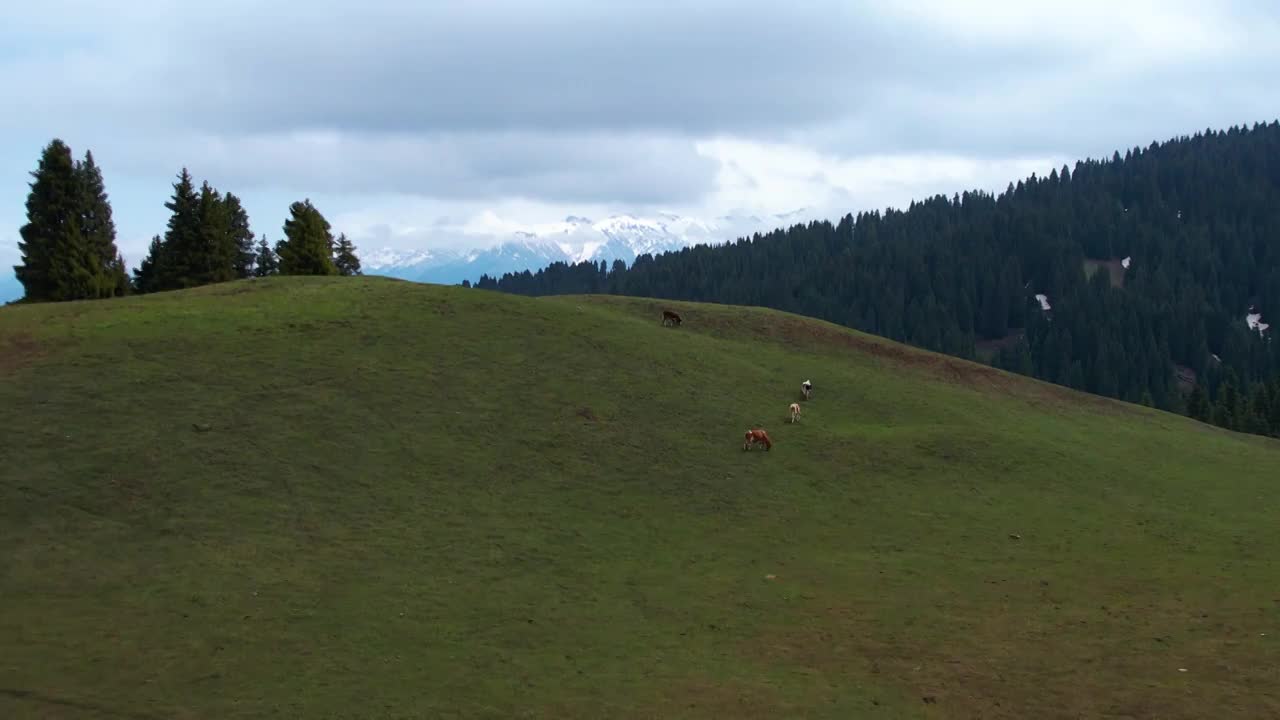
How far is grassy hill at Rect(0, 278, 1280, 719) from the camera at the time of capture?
21.7 m

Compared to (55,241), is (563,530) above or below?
below

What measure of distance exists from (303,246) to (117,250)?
44.4ft

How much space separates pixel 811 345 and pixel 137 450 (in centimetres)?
4103

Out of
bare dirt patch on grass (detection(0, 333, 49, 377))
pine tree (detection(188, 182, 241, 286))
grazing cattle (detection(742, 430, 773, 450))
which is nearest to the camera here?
bare dirt patch on grass (detection(0, 333, 49, 377))

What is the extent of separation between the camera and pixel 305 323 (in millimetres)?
51688

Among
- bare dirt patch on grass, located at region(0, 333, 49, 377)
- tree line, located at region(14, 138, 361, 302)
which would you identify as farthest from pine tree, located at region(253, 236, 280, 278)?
bare dirt patch on grass, located at region(0, 333, 49, 377)

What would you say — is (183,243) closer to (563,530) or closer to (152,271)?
(152,271)

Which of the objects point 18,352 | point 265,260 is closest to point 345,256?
point 265,260

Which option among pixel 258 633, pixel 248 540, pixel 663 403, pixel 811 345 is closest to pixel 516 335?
pixel 663 403

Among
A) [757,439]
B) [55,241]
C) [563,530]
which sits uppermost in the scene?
[55,241]

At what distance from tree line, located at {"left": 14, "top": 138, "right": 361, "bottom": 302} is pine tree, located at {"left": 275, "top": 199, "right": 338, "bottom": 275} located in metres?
0.08

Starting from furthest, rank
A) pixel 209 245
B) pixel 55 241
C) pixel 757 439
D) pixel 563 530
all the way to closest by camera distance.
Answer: pixel 209 245 → pixel 55 241 → pixel 757 439 → pixel 563 530

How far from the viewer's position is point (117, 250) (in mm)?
71750

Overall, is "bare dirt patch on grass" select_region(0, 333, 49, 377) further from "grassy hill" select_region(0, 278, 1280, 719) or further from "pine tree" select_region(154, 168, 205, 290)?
"pine tree" select_region(154, 168, 205, 290)
